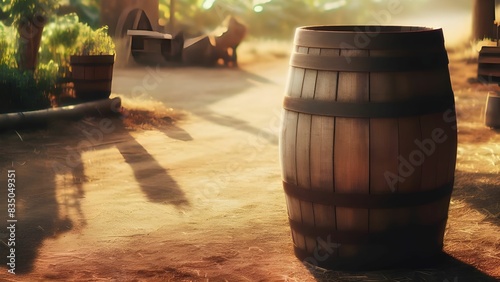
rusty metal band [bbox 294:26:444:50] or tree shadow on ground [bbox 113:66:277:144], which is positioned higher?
rusty metal band [bbox 294:26:444:50]

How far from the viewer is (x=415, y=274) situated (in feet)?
14.8

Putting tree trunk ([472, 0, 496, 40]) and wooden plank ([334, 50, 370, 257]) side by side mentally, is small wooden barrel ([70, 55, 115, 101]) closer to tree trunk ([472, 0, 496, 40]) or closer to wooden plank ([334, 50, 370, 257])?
wooden plank ([334, 50, 370, 257])

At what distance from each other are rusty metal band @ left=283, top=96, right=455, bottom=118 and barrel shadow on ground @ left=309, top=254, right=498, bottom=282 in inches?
35.1

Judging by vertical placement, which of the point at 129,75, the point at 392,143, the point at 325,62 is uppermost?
the point at 325,62

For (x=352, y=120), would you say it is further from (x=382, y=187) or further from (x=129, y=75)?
(x=129, y=75)

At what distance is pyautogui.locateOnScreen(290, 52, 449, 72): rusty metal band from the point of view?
14.1 ft

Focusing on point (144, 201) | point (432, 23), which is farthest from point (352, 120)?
point (432, 23)

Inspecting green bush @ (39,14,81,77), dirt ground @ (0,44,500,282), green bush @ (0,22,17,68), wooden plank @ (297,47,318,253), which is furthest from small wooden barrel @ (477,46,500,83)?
green bush @ (0,22,17,68)

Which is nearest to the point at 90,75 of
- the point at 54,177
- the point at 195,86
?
the point at 54,177

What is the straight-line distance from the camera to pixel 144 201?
20.2 ft

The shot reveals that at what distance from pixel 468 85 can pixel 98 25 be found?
25.7 feet

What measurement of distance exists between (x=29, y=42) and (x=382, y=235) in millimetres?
6712

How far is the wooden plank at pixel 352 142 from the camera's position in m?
4.30

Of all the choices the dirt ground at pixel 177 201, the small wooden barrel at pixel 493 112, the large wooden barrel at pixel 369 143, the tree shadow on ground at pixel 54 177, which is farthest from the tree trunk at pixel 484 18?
the large wooden barrel at pixel 369 143
